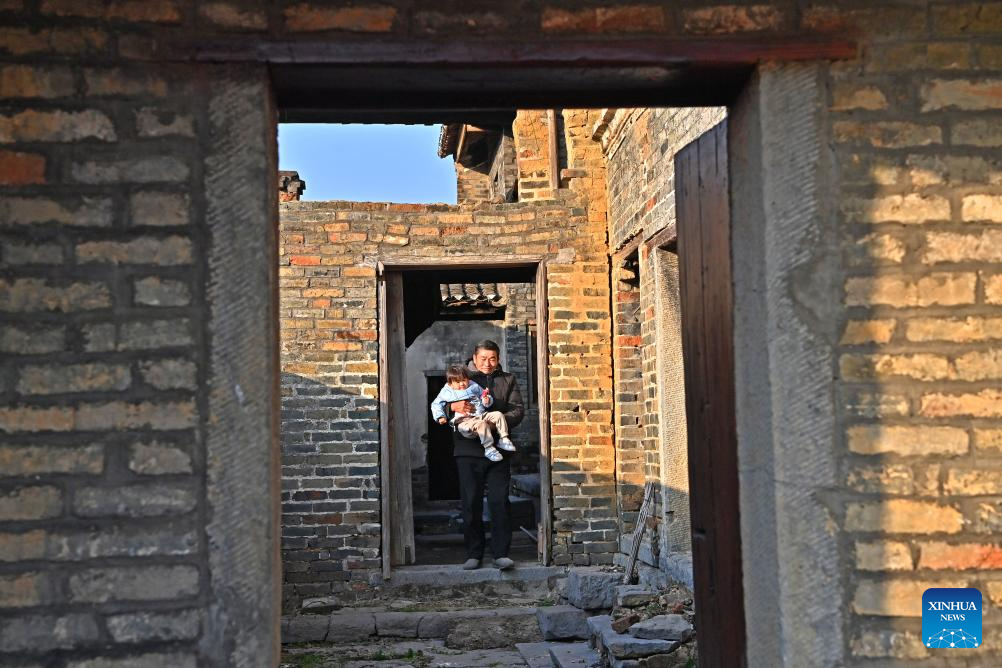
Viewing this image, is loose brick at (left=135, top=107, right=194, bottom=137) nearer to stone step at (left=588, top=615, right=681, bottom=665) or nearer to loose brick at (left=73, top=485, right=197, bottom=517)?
loose brick at (left=73, top=485, right=197, bottom=517)

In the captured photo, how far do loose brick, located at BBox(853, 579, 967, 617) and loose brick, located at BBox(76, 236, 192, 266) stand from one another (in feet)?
6.70

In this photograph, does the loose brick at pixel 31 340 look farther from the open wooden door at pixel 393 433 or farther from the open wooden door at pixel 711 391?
the open wooden door at pixel 393 433

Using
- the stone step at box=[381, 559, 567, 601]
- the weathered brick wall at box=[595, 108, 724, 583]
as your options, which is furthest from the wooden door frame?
the weathered brick wall at box=[595, 108, 724, 583]

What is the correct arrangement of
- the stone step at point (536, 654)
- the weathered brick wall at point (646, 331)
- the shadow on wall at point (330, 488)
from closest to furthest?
the stone step at point (536, 654) < the weathered brick wall at point (646, 331) < the shadow on wall at point (330, 488)

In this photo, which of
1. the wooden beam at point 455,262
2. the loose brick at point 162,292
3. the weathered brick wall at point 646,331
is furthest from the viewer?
the wooden beam at point 455,262

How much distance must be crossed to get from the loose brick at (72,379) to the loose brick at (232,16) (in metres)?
0.97

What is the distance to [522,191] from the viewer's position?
8773 mm

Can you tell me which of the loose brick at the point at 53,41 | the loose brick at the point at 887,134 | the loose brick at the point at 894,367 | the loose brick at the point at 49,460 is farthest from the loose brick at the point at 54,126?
the loose brick at the point at 894,367

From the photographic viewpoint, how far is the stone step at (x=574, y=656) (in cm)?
598

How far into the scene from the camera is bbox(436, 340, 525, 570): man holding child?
27.4 feet

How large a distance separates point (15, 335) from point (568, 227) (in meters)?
6.05

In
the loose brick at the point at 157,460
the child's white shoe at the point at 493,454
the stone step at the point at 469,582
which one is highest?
the loose brick at the point at 157,460

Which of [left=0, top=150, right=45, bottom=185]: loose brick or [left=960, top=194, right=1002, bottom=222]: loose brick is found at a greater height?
[left=0, top=150, right=45, bottom=185]: loose brick

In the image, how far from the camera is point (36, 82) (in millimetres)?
2920
